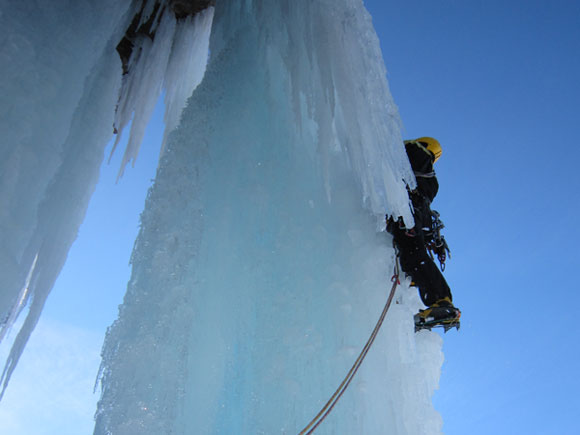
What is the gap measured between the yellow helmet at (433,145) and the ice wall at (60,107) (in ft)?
5.68

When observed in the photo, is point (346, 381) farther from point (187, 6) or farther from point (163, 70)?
point (187, 6)

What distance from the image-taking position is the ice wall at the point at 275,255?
200 cm

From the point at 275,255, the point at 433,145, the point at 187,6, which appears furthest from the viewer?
the point at 187,6

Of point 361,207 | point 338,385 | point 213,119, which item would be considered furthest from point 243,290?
point 213,119

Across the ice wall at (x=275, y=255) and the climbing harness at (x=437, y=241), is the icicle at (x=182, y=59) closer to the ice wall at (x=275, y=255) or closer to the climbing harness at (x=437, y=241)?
the ice wall at (x=275, y=255)

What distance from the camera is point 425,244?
2982 mm

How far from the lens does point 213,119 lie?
278 cm

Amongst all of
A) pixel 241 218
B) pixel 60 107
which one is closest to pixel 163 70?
pixel 60 107

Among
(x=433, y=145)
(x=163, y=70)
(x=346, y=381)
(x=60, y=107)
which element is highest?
(x=163, y=70)

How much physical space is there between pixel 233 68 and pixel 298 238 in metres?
1.20

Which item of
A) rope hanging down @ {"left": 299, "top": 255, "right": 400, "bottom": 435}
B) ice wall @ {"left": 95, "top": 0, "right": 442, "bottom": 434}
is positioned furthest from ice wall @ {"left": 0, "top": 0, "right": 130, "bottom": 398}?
rope hanging down @ {"left": 299, "top": 255, "right": 400, "bottom": 435}

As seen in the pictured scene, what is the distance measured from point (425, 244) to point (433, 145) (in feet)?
2.25

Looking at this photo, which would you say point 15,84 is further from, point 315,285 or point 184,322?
point 315,285

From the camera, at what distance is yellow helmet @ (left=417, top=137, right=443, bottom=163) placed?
3.18m
